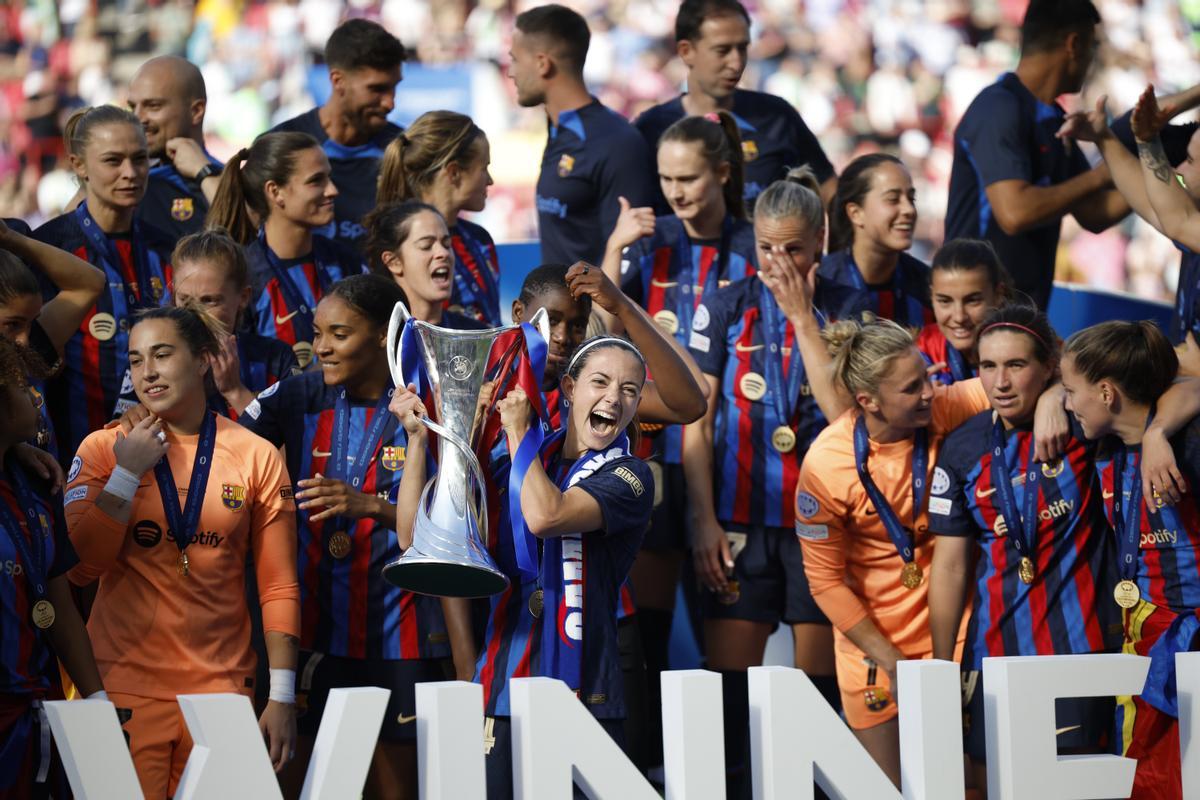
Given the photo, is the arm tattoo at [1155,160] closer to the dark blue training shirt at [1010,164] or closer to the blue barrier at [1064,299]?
the dark blue training shirt at [1010,164]

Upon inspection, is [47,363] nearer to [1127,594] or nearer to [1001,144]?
[1127,594]

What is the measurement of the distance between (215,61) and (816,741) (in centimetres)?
793

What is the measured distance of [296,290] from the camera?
5363mm

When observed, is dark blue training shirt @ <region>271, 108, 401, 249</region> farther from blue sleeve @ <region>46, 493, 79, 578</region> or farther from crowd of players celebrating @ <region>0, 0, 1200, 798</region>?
blue sleeve @ <region>46, 493, 79, 578</region>

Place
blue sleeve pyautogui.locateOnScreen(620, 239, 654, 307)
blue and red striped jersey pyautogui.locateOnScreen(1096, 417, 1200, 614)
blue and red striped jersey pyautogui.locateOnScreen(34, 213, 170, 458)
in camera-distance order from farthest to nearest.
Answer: blue sleeve pyautogui.locateOnScreen(620, 239, 654, 307) < blue and red striped jersey pyautogui.locateOnScreen(34, 213, 170, 458) < blue and red striped jersey pyautogui.locateOnScreen(1096, 417, 1200, 614)

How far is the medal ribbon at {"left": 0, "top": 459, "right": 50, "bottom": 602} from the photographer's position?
3.58 meters

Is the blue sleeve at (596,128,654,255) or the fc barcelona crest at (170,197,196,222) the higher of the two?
the blue sleeve at (596,128,654,255)

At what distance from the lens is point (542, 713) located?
348 cm

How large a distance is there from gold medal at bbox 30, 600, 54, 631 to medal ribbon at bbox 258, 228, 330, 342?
5.85 feet

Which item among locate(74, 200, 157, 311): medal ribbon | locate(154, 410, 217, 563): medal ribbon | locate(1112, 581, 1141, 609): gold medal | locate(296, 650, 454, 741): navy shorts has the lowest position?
locate(296, 650, 454, 741): navy shorts

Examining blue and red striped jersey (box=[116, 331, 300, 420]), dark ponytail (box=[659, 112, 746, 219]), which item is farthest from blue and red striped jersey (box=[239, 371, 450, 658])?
dark ponytail (box=[659, 112, 746, 219])

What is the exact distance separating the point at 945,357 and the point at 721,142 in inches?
40.8

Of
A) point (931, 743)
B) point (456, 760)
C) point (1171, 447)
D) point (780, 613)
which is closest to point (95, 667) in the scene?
point (456, 760)

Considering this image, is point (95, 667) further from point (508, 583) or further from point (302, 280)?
point (302, 280)
